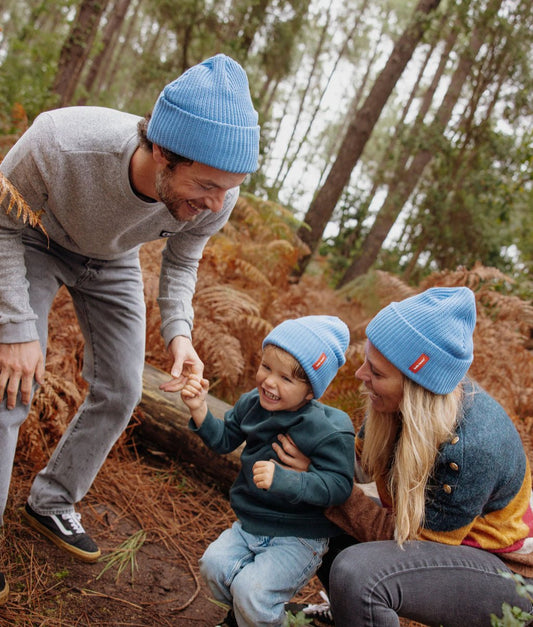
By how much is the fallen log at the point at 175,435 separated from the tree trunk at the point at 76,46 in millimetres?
6726

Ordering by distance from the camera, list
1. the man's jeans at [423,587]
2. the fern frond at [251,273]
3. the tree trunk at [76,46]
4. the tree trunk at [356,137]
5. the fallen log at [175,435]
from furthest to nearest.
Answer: the tree trunk at [356,137] → the tree trunk at [76,46] → the fern frond at [251,273] → the fallen log at [175,435] → the man's jeans at [423,587]

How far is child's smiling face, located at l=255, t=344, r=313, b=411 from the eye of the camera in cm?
244

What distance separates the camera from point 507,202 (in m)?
10.5

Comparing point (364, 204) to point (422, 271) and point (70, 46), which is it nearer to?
point (422, 271)

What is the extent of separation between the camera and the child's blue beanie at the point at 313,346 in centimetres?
244

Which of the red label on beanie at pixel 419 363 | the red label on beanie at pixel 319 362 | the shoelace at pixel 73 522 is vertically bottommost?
the shoelace at pixel 73 522

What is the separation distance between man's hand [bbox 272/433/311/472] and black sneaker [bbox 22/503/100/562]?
1186mm

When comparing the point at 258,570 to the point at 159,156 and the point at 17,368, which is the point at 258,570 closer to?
the point at 17,368

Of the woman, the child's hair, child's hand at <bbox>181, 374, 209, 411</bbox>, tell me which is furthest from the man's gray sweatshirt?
the woman

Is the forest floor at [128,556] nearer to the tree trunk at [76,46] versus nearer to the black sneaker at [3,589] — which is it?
the black sneaker at [3,589]

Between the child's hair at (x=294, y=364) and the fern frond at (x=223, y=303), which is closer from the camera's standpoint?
the child's hair at (x=294, y=364)

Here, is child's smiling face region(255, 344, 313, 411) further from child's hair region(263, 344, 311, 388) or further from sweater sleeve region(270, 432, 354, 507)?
sweater sleeve region(270, 432, 354, 507)

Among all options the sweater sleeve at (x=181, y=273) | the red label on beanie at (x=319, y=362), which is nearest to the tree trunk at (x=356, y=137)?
the sweater sleeve at (x=181, y=273)

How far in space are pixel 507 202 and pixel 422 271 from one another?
2.61 m
